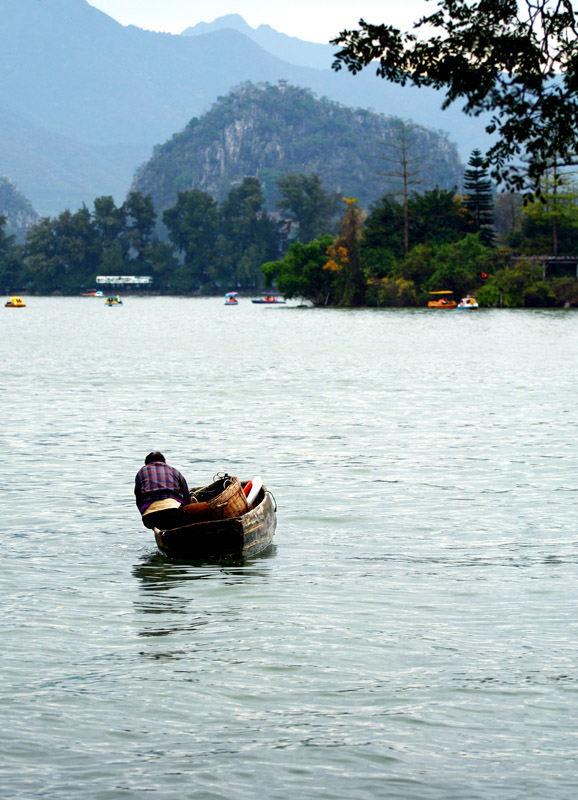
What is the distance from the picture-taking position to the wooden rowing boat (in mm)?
18141

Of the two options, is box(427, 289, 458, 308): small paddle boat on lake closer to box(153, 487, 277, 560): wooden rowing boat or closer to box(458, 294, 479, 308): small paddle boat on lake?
box(458, 294, 479, 308): small paddle boat on lake

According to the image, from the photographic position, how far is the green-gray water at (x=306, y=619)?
1034 cm

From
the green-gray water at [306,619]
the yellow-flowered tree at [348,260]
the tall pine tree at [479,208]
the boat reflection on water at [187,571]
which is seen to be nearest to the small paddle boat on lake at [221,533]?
the boat reflection on water at [187,571]

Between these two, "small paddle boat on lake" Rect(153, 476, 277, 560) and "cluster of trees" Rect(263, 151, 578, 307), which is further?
"cluster of trees" Rect(263, 151, 578, 307)

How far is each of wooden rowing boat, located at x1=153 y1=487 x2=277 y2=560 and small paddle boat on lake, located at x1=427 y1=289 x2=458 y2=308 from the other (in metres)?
132

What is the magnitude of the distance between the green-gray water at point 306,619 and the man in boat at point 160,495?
772 millimetres

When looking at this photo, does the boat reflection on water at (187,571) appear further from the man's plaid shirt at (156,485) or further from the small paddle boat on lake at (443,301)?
the small paddle boat on lake at (443,301)

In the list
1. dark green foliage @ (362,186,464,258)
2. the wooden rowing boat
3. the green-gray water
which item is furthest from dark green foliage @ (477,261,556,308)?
the wooden rowing boat

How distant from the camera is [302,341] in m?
90.1

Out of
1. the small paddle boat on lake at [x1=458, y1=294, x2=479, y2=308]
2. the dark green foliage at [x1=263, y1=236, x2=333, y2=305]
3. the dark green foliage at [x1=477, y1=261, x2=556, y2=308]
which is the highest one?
the dark green foliage at [x1=263, y1=236, x2=333, y2=305]

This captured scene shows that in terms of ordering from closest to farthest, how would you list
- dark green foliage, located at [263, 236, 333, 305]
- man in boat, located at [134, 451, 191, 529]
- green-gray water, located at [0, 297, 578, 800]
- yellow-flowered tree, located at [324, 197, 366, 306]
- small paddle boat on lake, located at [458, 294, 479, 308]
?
green-gray water, located at [0, 297, 578, 800] → man in boat, located at [134, 451, 191, 529] → small paddle boat on lake, located at [458, 294, 479, 308] → yellow-flowered tree, located at [324, 197, 366, 306] → dark green foliage, located at [263, 236, 333, 305]

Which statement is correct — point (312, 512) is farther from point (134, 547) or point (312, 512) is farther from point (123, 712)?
point (123, 712)

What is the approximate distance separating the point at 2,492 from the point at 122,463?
469cm

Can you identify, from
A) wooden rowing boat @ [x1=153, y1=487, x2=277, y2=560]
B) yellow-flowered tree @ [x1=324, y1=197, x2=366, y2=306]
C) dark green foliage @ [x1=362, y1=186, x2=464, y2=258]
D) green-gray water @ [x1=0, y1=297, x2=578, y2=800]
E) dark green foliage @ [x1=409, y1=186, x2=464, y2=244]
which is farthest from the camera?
dark green foliage @ [x1=362, y1=186, x2=464, y2=258]
